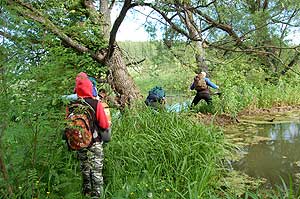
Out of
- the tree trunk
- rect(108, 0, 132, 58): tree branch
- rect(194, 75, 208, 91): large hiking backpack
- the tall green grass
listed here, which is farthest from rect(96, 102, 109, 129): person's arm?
rect(194, 75, 208, 91): large hiking backpack

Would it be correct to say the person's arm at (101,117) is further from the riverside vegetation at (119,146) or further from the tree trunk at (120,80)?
the tree trunk at (120,80)

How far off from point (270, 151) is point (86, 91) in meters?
3.91

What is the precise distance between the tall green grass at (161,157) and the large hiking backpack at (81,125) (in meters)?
0.55

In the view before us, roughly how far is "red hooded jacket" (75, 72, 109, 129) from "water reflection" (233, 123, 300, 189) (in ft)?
7.81

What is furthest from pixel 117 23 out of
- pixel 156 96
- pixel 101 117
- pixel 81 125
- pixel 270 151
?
pixel 270 151

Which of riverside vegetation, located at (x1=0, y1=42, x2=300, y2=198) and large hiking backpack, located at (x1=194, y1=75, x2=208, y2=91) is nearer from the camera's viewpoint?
riverside vegetation, located at (x1=0, y1=42, x2=300, y2=198)

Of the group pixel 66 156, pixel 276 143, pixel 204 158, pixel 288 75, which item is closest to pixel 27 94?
pixel 66 156

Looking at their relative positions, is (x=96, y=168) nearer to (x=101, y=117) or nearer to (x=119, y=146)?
(x=101, y=117)

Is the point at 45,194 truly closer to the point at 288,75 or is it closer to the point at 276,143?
the point at 276,143

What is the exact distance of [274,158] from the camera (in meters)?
5.54

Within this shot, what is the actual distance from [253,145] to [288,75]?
24.6 ft

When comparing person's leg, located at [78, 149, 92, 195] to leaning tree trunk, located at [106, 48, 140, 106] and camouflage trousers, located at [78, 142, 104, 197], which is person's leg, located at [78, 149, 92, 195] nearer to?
camouflage trousers, located at [78, 142, 104, 197]

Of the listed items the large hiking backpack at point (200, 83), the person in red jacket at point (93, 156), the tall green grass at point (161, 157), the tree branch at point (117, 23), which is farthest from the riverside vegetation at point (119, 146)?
the tree branch at point (117, 23)

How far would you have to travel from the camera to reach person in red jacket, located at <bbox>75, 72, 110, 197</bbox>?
3.35 metres
